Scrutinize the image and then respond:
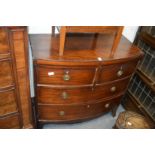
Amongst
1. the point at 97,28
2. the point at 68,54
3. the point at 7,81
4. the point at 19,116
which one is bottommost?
the point at 19,116

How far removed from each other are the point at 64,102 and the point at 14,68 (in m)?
0.56

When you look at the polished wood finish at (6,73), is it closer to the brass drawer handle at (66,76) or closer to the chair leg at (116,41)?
the brass drawer handle at (66,76)

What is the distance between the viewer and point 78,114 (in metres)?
1.60

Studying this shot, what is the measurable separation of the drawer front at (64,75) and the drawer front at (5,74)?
19 centimetres

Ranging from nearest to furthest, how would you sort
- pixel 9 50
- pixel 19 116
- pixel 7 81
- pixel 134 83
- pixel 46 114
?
1. pixel 9 50
2. pixel 7 81
3. pixel 19 116
4. pixel 46 114
5. pixel 134 83

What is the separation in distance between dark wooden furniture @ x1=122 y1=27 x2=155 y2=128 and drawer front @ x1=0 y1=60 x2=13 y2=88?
1348 mm

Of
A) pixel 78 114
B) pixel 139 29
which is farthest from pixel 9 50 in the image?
pixel 139 29

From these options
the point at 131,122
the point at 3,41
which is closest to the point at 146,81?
the point at 131,122

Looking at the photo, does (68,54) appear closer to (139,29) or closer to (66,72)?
(66,72)

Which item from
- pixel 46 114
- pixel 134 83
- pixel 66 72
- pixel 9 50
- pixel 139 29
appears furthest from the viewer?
pixel 134 83

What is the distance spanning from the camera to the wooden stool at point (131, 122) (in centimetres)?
151

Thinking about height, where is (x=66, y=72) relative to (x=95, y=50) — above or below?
below

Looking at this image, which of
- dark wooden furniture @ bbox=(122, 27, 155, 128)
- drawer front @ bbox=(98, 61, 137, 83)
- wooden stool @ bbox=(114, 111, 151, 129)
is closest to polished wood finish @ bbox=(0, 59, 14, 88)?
drawer front @ bbox=(98, 61, 137, 83)

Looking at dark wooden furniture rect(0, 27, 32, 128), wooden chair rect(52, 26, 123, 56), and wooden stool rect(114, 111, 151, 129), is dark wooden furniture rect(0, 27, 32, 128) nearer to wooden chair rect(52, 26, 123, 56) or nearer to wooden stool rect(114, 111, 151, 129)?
wooden chair rect(52, 26, 123, 56)
